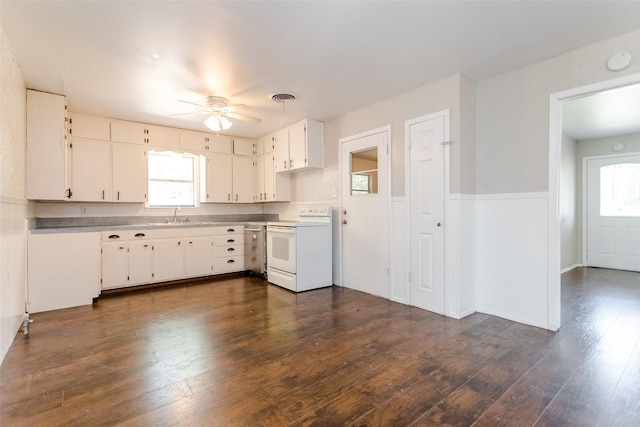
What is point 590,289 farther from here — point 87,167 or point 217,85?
point 87,167

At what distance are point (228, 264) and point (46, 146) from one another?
2823 mm

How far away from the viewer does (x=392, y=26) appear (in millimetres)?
2354

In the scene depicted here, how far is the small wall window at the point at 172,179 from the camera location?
16.9 ft

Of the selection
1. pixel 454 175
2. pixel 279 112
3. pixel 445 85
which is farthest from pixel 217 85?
pixel 454 175

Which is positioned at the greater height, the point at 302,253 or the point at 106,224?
the point at 106,224

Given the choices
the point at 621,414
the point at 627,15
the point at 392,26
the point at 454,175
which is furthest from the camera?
the point at 454,175

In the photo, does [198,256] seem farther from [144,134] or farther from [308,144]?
[308,144]

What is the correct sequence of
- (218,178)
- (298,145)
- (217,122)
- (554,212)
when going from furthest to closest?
(218,178) < (298,145) < (217,122) < (554,212)

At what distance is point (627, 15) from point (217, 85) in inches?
136

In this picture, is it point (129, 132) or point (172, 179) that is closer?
point (129, 132)

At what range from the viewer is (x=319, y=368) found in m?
2.18

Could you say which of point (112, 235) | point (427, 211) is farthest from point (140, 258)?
point (427, 211)

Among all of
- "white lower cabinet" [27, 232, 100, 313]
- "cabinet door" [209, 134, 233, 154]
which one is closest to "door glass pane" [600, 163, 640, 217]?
"cabinet door" [209, 134, 233, 154]

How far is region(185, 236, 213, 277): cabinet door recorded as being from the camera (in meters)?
4.87
